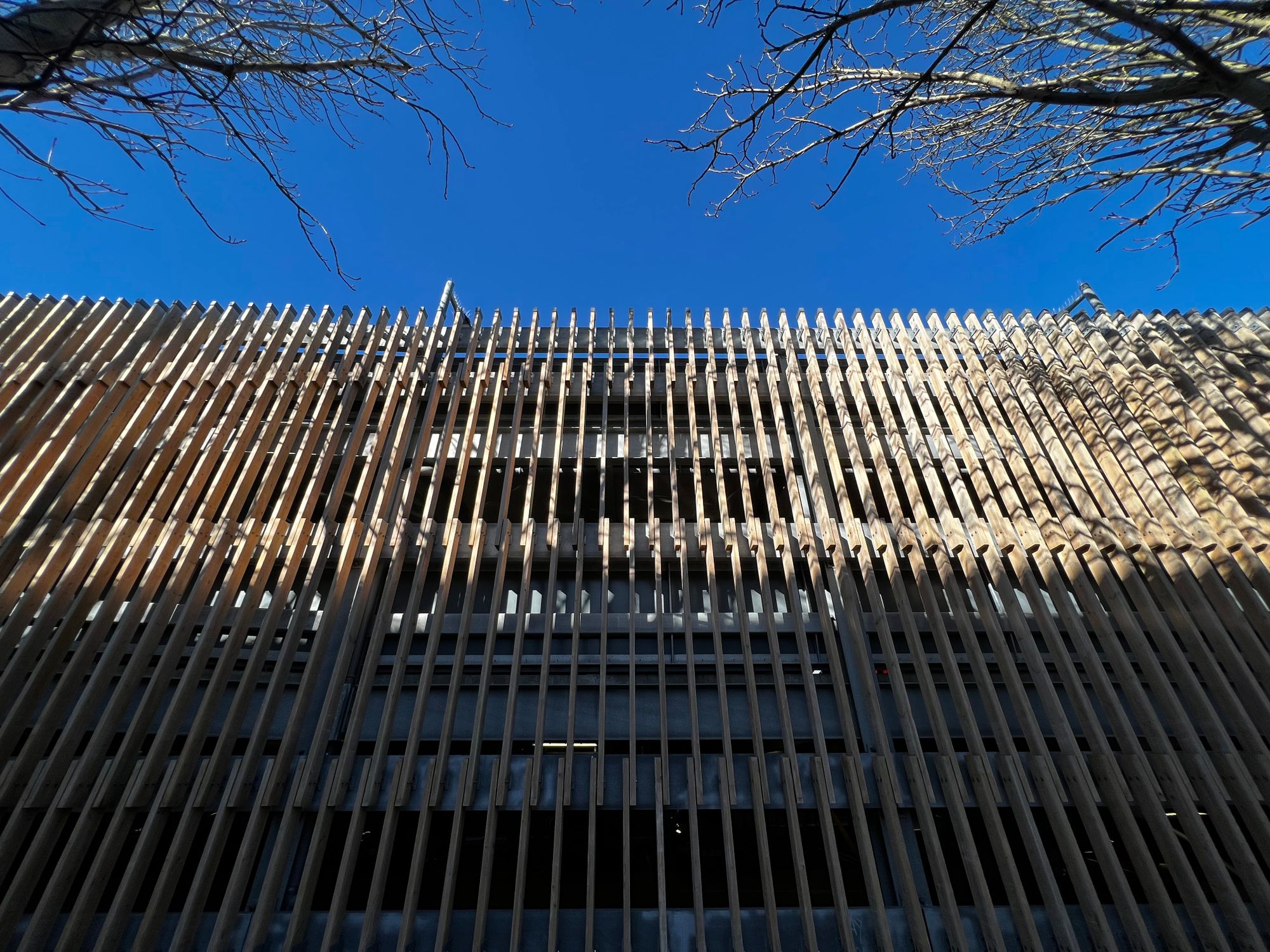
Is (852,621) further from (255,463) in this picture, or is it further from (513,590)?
(255,463)

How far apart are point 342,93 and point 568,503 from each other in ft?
14.6

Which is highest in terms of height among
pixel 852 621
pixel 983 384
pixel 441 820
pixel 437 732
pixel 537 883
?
pixel 983 384

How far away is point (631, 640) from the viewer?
5.15 m

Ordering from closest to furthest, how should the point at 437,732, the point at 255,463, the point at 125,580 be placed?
the point at 125,580 → the point at 437,732 → the point at 255,463


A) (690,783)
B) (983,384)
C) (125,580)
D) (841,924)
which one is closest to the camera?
(841,924)

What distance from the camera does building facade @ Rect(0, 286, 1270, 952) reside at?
4.09 metres

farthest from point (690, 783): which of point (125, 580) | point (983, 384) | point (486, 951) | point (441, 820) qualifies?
point (983, 384)

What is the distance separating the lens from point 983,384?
651cm

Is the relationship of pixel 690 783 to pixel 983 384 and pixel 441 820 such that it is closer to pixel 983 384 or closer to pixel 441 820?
pixel 441 820

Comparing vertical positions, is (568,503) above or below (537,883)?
above

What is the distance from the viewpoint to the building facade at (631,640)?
409 centimetres

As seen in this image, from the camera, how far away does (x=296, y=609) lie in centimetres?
503

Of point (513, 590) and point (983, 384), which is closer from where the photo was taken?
point (513, 590)

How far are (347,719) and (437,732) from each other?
0.71 m
